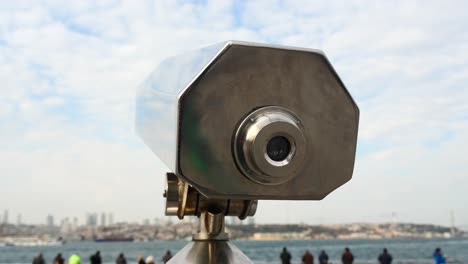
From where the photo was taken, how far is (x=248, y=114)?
44.2 inches

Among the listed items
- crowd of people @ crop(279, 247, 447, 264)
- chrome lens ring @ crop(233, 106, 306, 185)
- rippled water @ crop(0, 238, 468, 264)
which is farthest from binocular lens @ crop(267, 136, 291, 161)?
rippled water @ crop(0, 238, 468, 264)

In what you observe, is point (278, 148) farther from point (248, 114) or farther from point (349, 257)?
point (349, 257)

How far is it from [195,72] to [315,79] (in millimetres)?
287

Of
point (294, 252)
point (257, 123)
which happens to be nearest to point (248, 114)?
point (257, 123)

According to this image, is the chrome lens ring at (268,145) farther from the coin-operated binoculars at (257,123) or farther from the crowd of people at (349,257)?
the crowd of people at (349,257)

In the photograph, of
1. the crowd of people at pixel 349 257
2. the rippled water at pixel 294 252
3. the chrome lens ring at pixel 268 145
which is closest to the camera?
the chrome lens ring at pixel 268 145

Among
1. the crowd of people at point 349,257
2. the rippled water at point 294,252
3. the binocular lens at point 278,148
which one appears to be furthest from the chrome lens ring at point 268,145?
the rippled water at point 294,252

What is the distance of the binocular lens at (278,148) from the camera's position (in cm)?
111

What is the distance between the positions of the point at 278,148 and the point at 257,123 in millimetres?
80

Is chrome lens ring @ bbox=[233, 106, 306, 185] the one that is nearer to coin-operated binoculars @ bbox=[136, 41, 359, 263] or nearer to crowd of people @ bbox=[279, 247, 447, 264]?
coin-operated binoculars @ bbox=[136, 41, 359, 263]

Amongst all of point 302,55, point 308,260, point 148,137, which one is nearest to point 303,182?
point 302,55

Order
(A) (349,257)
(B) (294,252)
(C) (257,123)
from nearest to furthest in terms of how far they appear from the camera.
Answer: (C) (257,123) → (A) (349,257) → (B) (294,252)

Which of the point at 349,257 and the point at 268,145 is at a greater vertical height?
the point at 268,145

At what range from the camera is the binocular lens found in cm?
111
